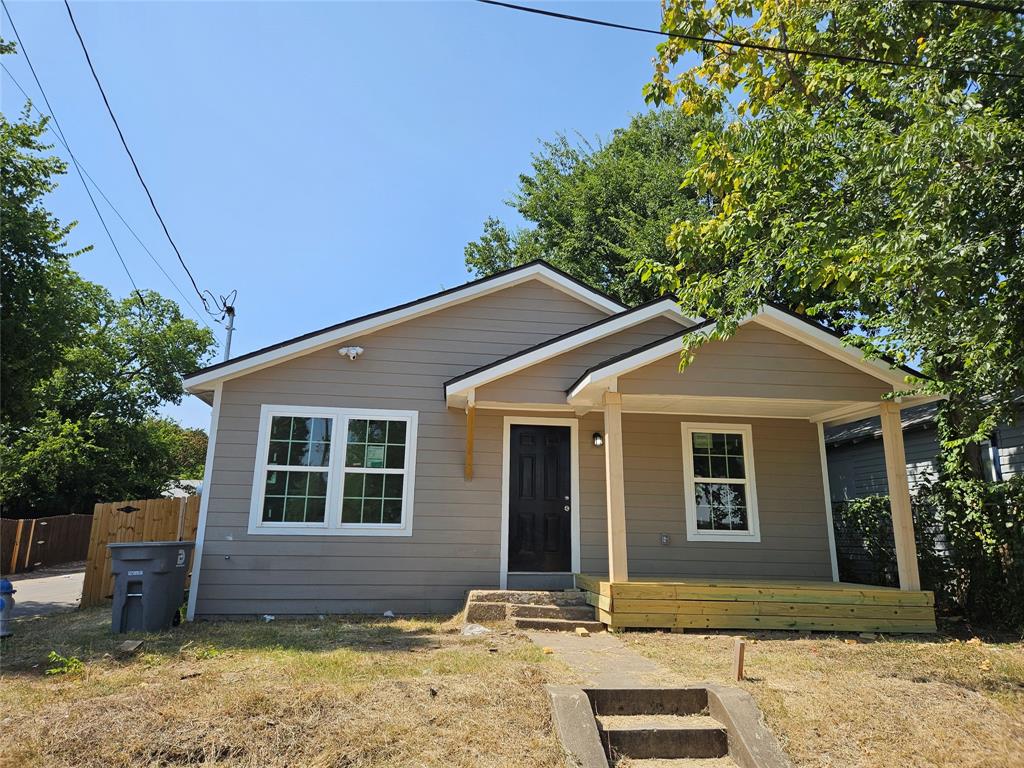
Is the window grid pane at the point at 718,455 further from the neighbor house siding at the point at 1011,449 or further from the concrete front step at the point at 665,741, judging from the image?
the concrete front step at the point at 665,741

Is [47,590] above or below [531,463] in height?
below

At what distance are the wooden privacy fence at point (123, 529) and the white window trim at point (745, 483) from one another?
24.4 ft

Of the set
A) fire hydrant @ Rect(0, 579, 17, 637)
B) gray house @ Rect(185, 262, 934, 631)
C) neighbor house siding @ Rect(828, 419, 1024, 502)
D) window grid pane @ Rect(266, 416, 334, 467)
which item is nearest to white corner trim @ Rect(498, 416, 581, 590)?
gray house @ Rect(185, 262, 934, 631)

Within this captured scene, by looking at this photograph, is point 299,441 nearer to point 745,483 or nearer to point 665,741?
point 665,741

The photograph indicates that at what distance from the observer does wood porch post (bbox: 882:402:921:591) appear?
7.32 metres

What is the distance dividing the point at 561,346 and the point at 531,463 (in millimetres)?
1887

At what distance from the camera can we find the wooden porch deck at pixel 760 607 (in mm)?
6855

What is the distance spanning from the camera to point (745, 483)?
355 inches

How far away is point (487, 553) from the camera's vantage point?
27.6ft

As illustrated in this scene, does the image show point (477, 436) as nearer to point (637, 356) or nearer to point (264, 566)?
point (637, 356)

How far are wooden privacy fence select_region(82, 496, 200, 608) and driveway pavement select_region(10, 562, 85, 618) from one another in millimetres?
548

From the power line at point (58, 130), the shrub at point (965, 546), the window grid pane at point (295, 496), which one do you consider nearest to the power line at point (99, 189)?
the power line at point (58, 130)

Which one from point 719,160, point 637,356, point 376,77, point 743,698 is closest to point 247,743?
point 743,698

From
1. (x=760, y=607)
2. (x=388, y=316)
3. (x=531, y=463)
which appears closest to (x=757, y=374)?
(x=760, y=607)
